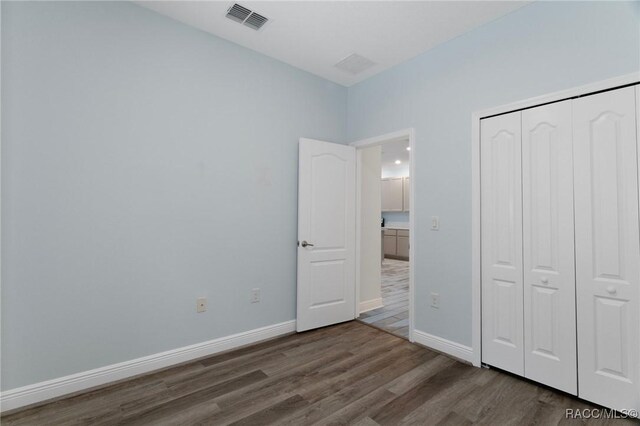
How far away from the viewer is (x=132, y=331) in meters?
2.34

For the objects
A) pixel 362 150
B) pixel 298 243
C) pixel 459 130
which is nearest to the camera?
pixel 459 130

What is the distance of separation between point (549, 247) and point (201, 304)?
9.37ft

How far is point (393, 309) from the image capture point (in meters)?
4.04

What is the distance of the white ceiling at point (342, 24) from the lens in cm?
235

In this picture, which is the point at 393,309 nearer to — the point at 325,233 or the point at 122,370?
the point at 325,233

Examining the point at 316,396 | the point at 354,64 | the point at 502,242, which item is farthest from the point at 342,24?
the point at 316,396

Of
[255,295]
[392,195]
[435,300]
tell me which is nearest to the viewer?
[435,300]

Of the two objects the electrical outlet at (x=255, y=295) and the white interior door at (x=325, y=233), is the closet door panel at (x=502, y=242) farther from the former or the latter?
the electrical outlet at (x=255, y=295)

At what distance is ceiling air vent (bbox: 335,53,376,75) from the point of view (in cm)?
313

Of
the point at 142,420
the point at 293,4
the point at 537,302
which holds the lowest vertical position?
the point at 142,420

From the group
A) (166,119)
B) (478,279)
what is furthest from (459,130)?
(166,119)

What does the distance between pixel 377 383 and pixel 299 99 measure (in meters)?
2.89

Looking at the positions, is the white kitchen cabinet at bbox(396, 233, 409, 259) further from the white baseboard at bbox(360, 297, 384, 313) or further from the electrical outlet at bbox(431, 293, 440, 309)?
the electrical outlet at bbox(431, 293, 440, 309)

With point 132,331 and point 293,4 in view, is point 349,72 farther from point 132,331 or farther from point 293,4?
point 132,331
